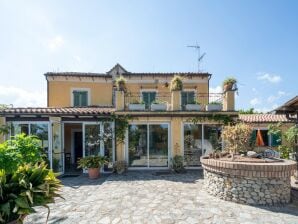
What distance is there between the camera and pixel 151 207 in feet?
23.5

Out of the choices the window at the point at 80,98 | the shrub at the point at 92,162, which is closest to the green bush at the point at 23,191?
the shrub at the point at 92,162

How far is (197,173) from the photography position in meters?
12.4

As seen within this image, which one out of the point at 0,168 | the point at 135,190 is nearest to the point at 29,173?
the point at 0,168

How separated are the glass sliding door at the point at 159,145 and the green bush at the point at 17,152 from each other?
8.25m

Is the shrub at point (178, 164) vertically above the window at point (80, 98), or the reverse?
the window at point (80, 98)

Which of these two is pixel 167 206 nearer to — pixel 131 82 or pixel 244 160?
pixel 244 160

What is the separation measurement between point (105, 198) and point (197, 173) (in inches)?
237

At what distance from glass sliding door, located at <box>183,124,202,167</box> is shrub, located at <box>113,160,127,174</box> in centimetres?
366

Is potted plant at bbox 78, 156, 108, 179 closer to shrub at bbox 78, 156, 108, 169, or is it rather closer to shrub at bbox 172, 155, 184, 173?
shrub at bbox 78, 156, 108, 169

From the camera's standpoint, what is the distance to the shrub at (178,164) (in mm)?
12706

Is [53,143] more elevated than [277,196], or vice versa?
[53,143]

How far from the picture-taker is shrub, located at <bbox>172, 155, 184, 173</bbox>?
12706 mm

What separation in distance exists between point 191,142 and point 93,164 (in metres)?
5.77

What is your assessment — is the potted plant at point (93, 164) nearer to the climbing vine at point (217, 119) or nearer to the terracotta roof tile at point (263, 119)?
the climbing vine at point (217, 119)
